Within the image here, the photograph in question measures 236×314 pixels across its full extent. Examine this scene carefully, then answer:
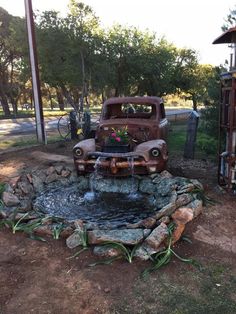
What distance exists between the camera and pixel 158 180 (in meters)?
7.42

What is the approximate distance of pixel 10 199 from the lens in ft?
21.9

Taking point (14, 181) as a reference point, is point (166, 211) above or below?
below

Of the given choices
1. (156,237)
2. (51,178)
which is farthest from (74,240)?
(51,178)

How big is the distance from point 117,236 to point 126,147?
3354 millimetres

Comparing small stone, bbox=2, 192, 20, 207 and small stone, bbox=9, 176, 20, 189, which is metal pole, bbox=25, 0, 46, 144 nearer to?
small stone, bbox=9, 176, 20, 189

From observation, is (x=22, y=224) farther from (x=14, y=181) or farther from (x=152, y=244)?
(x=152, y=244)

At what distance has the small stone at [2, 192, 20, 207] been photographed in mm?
6582

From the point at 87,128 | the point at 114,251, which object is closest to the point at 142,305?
the point at 114,251

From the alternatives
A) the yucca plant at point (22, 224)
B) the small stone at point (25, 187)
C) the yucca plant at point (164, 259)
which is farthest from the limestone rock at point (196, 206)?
the small stone at point (25, 187)

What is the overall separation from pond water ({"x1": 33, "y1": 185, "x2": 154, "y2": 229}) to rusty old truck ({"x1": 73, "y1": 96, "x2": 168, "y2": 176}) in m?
0.62

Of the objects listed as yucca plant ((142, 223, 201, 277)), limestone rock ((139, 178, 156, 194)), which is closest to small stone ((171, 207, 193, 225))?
yucca plant ((142, 223, 201, 277))

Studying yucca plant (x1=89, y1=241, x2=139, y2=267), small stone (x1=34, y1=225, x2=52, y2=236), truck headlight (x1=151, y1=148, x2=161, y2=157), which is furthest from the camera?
truck headlight (x1=151, y1=148, x2=161, y2=157)

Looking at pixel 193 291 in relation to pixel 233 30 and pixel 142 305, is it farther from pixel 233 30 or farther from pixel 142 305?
pixel 233 30

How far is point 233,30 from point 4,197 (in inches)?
222
